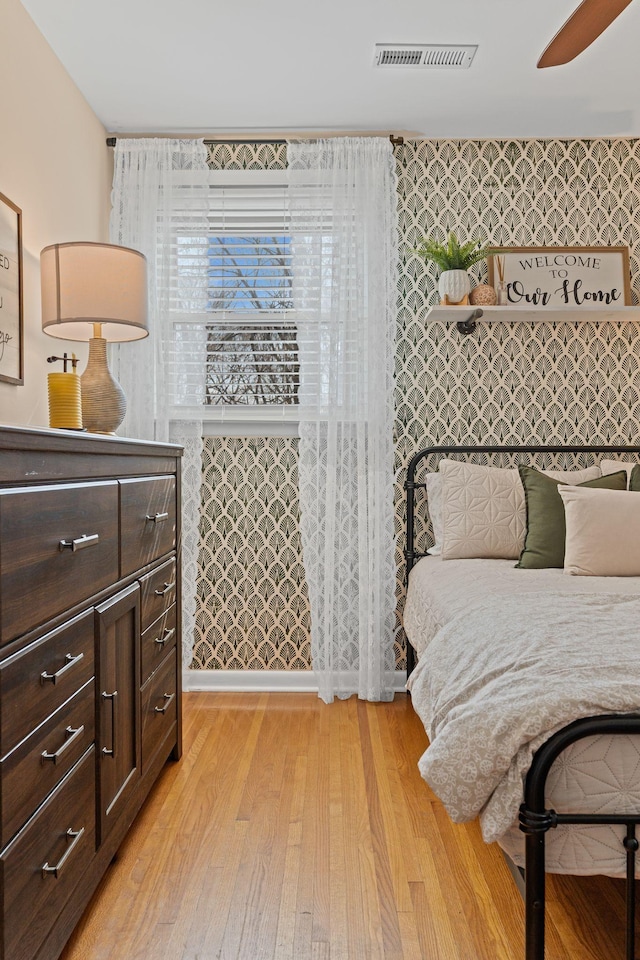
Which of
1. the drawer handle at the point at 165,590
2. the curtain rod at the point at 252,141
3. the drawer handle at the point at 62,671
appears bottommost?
the drawer handle at the point at 165,590

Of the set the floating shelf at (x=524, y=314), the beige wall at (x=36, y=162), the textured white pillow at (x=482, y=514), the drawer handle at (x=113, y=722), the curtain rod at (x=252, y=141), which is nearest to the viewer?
the drawer handle at (x=113, y=722)

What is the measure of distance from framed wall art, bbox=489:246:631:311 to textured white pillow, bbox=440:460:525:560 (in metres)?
0.87

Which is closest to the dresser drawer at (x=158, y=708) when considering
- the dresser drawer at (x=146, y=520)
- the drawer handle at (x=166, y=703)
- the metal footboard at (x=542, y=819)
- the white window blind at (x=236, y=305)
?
the drawer handle at (x=166, y=703)

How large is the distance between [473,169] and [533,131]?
0.98 feet

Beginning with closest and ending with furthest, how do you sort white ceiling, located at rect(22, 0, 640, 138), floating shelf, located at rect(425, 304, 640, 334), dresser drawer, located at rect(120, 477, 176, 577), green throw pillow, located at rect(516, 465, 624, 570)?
dresser drawer, located at rect(120, 477, 176, 577), white ceiling, located at rect(22, 0, 640, 138), green throw pillow, located at rect(516, 465, 624, 570), floating shelf, located at rect(425, 304, 640, 334)

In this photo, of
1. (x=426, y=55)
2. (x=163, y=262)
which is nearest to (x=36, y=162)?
(x=163, y=262)

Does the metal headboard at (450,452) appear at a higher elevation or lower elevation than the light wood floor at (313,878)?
higher

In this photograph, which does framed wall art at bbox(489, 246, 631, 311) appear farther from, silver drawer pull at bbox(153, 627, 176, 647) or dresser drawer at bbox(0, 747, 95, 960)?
dresser drawer at bbox(0, 747, 95, 960)

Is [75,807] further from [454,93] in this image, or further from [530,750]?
[454,93]

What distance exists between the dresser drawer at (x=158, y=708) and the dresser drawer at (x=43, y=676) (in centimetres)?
54

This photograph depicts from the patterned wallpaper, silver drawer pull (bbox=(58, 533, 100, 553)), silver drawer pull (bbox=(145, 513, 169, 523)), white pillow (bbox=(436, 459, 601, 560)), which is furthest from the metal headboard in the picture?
silver drawer pull (bbox=(58, 533, 100, 553))

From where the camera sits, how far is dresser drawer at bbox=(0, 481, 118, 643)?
44.9 inches

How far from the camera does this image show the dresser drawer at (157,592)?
2.03 m

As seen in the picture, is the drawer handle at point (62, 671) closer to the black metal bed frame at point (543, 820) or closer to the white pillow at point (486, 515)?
the black metal bed frame at point (543, 820)
